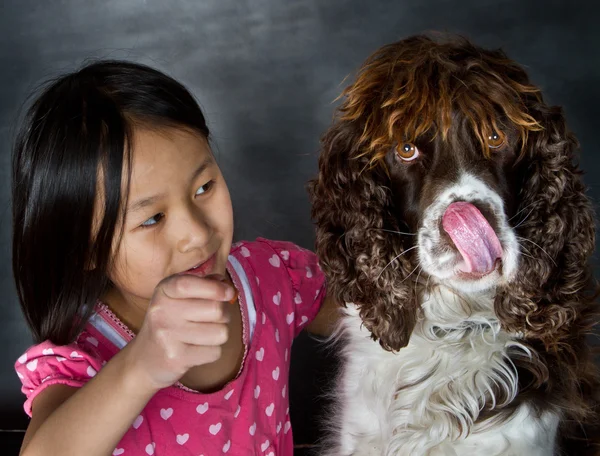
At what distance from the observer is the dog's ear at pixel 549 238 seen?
6.44ft

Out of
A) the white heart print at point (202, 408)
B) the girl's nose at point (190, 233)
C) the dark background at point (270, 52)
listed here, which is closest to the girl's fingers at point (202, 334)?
the girl's nose at point (190, 233)

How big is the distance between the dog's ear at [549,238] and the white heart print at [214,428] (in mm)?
857

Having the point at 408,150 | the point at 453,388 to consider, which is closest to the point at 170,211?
the point at 408,150

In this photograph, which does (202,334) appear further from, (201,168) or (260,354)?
(260,354)

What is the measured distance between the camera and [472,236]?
175 cm

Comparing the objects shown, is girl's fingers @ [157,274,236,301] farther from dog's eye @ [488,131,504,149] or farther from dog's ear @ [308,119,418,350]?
dog's eye @ [488,131,504,149]

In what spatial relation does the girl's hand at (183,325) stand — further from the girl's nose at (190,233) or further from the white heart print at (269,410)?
the white heart print at (269,410)

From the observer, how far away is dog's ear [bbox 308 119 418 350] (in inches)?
81.1

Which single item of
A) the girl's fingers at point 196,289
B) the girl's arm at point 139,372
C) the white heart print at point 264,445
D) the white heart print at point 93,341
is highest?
the girl's fingers at point 196,289

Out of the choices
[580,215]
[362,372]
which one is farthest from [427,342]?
[580,215]

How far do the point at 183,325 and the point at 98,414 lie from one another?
1.12 feet

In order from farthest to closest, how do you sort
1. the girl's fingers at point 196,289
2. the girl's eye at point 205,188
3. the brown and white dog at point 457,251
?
the girl's eye at point 205,188, the brown and white dog at point 457,251, the girl's fingers at point 196,289

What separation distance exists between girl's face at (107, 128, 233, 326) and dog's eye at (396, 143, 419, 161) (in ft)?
1.49

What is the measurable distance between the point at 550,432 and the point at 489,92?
2.83ft
